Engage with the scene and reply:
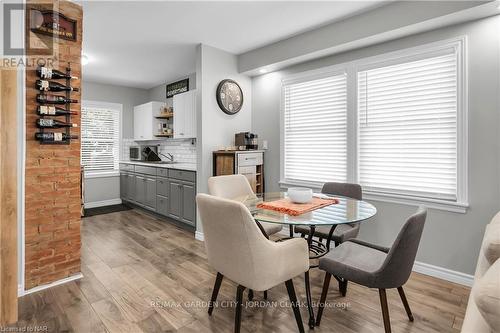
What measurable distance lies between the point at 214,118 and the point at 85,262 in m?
2.30

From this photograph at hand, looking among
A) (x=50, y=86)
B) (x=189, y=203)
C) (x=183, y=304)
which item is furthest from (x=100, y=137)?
(x=183, y=304)

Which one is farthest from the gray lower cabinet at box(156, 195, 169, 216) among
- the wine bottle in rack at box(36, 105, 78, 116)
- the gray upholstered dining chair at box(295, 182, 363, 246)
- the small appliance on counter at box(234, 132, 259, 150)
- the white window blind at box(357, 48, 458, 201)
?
the white window blind at box(357, 48, 458, 201)

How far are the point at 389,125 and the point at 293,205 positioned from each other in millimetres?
1601

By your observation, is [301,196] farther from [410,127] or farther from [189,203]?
[189,203]

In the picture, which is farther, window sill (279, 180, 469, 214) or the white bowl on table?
window sill (279, 180, 469, 214)

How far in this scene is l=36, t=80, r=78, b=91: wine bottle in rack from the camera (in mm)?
2324

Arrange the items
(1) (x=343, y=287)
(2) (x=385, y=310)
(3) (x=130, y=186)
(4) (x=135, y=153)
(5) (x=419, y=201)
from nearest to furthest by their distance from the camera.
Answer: (2) (x=385, y=310) → (1) (x=343, y=287) → (5) (x=419, y=201) → (3) (x=130, y=186) → (4) (x=135, y=153)

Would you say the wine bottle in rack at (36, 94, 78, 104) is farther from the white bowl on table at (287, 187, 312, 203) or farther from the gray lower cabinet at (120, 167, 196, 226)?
the white bowl on table at (287, 187, 312, 203)

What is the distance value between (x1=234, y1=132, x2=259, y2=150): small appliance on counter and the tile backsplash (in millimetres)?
1496

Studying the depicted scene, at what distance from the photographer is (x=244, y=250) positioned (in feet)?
5.27

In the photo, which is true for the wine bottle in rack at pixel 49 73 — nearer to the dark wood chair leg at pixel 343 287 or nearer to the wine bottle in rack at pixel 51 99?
the wine bottle in rack at pixel 51 99

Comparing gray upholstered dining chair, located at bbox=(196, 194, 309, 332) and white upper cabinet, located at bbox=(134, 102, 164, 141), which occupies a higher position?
white upper cabinet, located at bbox=(134, 102, 164, 141)

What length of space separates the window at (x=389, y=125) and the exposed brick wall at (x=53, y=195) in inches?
101

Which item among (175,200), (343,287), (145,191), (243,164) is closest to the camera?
(343,287)
